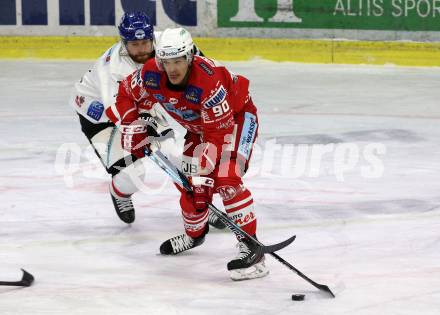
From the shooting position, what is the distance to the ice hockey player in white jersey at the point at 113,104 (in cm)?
557

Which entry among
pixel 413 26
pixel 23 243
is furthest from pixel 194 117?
pixel 413 26

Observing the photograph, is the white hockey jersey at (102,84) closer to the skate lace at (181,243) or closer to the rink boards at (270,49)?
the skate lace at (181,243)

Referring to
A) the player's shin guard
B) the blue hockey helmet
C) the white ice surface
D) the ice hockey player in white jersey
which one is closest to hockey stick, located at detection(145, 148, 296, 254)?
the white ice surface

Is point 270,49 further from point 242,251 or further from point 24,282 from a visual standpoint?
point 24,282

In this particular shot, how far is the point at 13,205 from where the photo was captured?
6055 mm

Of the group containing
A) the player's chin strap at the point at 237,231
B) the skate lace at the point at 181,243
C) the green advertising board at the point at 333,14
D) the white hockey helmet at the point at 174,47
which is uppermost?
the white hockey helmet at the point at 174,47

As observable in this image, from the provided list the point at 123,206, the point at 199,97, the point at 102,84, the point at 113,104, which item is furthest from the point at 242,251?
the point at 102,84

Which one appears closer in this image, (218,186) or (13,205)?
(218,186)

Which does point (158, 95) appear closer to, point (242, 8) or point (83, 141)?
point (83, 141)

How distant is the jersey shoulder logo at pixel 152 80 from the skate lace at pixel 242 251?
2.57 ft

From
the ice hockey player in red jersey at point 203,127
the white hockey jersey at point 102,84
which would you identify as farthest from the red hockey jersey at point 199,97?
the white hockey jersey at point 102,84

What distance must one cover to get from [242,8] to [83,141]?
3824 mm

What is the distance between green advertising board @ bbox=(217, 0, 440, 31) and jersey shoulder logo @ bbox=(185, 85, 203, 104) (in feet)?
21.3

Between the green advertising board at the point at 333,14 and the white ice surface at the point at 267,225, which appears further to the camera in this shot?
the green advertising board at the point at 333,14
